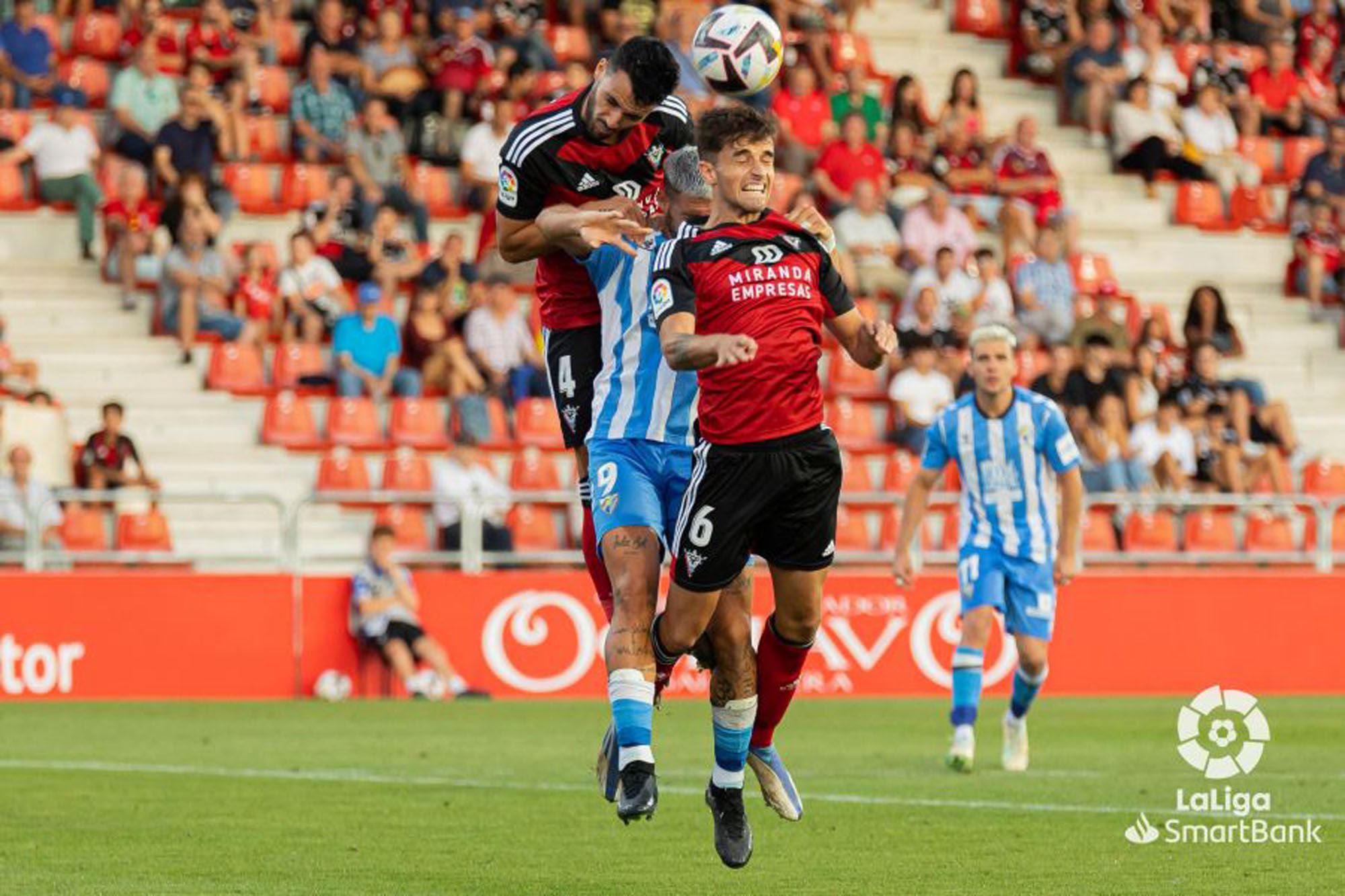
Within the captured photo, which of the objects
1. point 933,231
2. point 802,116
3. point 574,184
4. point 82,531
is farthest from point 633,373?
point 802,116

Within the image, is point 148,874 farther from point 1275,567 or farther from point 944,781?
point 1275,567

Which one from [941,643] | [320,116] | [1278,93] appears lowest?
[941,643]

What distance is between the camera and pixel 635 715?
337 inches

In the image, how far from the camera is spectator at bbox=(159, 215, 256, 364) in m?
21.4

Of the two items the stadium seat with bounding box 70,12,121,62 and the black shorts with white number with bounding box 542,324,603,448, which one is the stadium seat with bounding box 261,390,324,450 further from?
the black shorts with white number with bounding box 542,324,603,448

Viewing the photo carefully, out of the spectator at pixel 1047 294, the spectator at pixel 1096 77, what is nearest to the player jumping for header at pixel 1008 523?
the spectator at pixel 1047 294

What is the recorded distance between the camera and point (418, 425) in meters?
21.2

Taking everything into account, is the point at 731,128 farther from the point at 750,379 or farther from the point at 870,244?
the point at 870,244

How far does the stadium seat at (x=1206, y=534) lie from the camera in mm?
21109

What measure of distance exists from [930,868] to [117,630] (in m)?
11.4

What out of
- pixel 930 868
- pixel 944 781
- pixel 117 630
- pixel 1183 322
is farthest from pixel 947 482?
pixel 930 868

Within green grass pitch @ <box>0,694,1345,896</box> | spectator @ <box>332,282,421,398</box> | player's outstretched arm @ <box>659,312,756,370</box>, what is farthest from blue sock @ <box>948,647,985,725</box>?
spectator @ <box>332,282,421,398</box>

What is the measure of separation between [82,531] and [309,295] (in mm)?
3759

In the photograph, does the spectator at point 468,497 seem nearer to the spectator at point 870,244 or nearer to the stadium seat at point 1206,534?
the spectator at point 870,244
